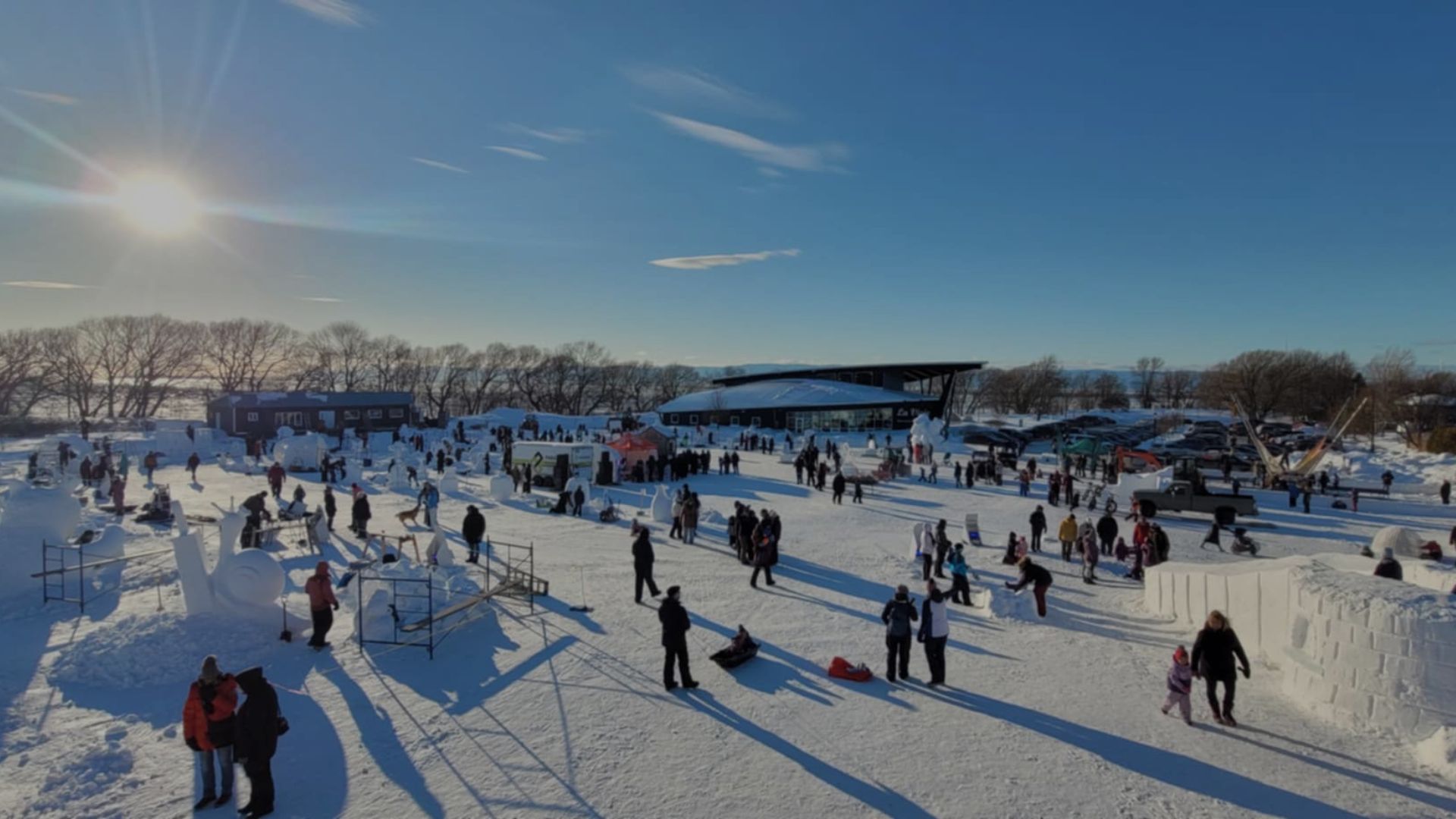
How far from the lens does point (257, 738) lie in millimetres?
5477

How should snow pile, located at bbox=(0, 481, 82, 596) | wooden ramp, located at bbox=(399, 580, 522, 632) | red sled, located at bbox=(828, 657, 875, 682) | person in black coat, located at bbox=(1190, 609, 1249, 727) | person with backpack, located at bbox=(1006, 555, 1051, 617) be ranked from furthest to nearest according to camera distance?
snow pile, located at bbox=(0, 481, 82, 596) → person with backpack, located at bbox=(1006, 555, 1051, 617) → wooden ramp, located at bbox=(399, 580, 522, 632) → red sled, located at bbox=(828, 657, 875, 682) → person in black coat, located at bbox=(1190, 609, 1249, 727)

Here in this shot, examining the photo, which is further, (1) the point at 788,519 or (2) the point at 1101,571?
(1) the point at 788,519

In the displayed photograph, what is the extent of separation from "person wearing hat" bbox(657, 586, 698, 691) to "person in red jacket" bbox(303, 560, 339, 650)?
14.7 ft

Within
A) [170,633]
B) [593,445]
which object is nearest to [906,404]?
[593,445]

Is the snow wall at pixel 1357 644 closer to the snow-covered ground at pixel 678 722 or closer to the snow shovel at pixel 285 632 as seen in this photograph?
the snow-covered ground at pixel 678 722

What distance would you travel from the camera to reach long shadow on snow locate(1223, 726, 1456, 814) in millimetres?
5863

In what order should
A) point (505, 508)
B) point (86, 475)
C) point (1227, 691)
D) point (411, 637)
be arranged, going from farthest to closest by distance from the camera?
point (86, 475)
point (505, 508)
point (411, 637)
point (1227, 691)

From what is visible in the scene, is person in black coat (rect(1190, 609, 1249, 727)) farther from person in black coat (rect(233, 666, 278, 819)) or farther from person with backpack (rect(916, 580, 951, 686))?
person in black coat (rect(233, 666, 278, 819))

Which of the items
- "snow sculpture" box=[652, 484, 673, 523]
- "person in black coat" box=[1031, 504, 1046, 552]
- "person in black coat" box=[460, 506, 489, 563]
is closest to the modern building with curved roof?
"snow sculpture" box=[652, 484, 673, 523]

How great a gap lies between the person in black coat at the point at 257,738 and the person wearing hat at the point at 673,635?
3.59 metres

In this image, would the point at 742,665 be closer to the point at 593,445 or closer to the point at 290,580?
the point at 290,580

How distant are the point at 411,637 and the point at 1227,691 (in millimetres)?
9388

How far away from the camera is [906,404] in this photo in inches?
2295

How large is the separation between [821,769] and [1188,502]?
1972cm
